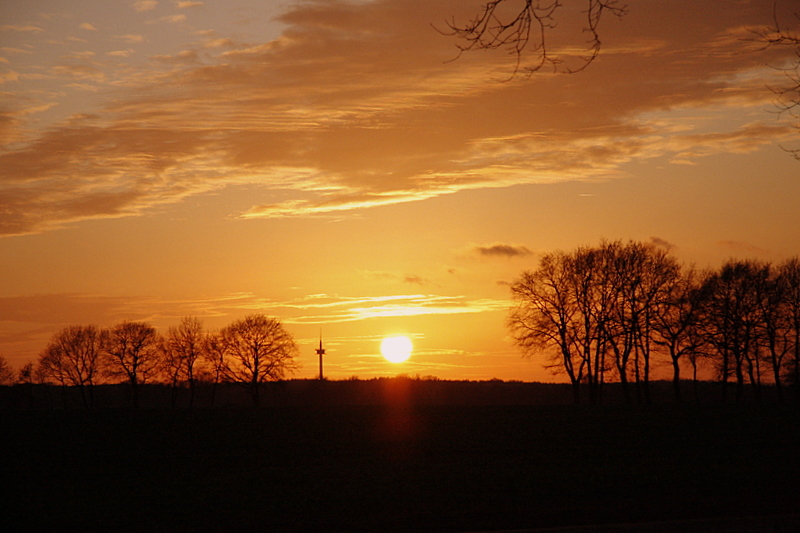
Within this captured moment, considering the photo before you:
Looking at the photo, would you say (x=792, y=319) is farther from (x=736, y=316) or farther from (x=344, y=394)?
(x=344, y=394)

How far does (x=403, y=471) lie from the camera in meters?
23.6

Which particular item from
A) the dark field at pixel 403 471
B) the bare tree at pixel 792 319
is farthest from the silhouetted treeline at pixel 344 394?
the dark field at pixel 403 471

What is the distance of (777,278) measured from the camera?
6781cm

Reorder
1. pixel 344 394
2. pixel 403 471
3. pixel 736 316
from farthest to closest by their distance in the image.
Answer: pixel 344 394 → pixel 736 316 → pixel 403 471

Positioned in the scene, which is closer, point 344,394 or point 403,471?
point 403,471

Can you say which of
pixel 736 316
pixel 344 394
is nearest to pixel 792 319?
pixel 736 316

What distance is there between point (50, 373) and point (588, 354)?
7696cm

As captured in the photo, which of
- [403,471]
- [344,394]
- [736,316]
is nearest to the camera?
[403,471]

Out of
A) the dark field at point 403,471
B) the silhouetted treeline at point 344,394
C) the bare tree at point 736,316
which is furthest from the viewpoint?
the silhouetted treeline at point 344,394

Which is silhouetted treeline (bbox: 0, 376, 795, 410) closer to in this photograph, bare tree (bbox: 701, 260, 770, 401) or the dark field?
bare tree (bbox: 701, 260, 770, 401)

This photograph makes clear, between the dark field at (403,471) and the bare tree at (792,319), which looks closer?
the dark field at (403,471)

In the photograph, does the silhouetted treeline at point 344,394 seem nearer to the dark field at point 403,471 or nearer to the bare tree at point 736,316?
the bare tree at point 736,316

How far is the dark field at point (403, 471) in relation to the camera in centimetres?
1593

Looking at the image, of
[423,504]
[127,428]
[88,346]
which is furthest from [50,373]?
[423,504]
